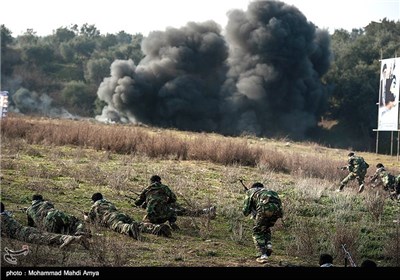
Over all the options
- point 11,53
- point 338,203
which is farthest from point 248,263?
point 11,53

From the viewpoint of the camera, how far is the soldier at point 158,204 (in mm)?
10977

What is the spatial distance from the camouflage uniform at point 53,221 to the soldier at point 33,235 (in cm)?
37

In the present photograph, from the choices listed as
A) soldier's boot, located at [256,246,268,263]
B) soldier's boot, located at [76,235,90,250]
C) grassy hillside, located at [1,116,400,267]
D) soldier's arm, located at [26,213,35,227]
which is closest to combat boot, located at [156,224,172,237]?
grassy hillside, located at [1,116,400,267]

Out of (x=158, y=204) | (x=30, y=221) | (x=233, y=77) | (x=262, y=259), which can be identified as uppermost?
(x=233, y=77)

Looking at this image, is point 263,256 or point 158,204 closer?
point 263,256

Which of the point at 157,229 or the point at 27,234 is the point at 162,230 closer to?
the point at 157,229

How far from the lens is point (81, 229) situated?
366 inches

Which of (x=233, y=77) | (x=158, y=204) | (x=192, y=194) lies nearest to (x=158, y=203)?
(x=158, y=204)

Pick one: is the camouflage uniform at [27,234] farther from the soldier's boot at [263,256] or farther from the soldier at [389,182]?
the soldier at [389,182]

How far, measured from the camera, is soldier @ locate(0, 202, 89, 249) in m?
8.64

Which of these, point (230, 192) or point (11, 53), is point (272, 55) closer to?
point (11, 53)

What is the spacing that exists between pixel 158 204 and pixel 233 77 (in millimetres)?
37449

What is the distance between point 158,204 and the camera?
10961 millimetres

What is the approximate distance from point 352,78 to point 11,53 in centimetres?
3278
